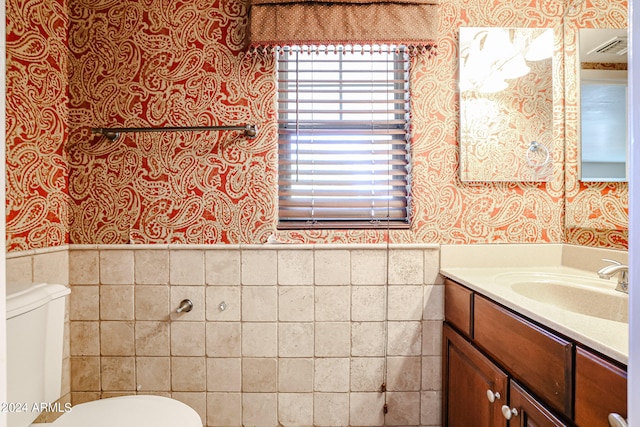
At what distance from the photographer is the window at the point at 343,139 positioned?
1470 mm

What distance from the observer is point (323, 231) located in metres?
1.45

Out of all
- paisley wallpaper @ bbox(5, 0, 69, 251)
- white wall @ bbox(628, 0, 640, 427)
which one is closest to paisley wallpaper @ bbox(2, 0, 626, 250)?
paisley wallpaper @ bbox(5, 0, 69, 251)

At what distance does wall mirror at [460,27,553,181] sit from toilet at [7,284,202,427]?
1441 millimetres

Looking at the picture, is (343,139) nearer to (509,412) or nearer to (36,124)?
(509,412)

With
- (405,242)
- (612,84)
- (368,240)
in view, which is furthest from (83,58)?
(612,84)

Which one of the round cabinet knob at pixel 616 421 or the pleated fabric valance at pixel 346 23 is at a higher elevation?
the pleated fabric valance at pixel 346 23

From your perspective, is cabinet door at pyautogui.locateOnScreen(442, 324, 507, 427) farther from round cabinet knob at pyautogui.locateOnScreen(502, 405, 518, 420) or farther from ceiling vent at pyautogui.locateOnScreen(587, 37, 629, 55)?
ceiling vent at pyautogui.locateOnScreen(587, 37, 629, 55)

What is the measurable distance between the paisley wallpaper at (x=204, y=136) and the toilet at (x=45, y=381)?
1.61ft

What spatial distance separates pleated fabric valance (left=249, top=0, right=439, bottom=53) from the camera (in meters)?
1.36

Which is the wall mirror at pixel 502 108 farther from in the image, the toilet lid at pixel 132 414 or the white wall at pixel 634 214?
the toilet lid at pixel 132 414

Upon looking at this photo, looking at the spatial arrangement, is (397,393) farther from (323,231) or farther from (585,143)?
(585,143)

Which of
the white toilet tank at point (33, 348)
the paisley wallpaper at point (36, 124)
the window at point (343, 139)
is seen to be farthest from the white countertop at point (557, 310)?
the paisley wallpaper at point (36, 124)

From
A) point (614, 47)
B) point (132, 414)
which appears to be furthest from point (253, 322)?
point (614, 47)

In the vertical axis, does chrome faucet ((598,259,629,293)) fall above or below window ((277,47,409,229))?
below
